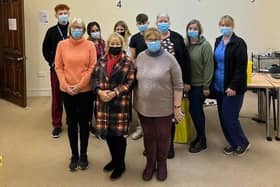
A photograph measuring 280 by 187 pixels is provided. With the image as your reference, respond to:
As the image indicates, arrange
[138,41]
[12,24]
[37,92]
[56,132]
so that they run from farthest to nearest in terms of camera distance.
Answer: [37,92], [12,24], [56,132], [138,41]

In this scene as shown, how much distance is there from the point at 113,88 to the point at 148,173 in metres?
0.83

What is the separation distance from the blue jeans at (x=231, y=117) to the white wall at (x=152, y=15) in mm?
2895

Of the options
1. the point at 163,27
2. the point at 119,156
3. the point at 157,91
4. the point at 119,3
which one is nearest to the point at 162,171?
the point at 119,156

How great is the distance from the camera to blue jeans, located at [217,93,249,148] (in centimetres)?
355

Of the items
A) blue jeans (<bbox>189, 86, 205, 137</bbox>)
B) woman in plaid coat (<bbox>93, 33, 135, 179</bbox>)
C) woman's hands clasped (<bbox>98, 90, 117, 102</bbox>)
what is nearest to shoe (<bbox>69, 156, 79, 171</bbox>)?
woman in plaid coat (<bbox>93, 33, 135, 179</bbox>)

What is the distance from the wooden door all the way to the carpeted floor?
3.38 ft

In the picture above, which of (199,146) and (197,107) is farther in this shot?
(199,146)

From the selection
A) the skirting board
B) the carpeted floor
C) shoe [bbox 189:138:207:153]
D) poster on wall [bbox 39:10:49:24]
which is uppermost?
poster on wall [bbox 39:10:49:24]

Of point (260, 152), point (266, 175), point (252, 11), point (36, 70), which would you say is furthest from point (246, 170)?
point (36, 70)

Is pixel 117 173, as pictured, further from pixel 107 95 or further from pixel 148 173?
pixel 107 95

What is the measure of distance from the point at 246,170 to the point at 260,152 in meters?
0.52

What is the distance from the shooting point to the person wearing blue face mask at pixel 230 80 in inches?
134

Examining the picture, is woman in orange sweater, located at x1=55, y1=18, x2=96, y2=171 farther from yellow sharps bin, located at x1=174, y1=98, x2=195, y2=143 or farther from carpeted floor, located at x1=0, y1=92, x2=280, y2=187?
yellow sharps bin, located at x1=174, y1=98, x2=195, y2=143

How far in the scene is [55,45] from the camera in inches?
165
